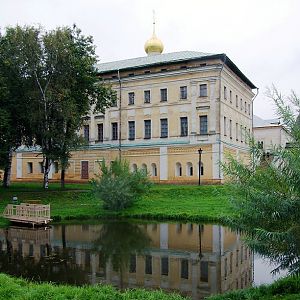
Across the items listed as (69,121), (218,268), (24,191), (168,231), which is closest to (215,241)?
(168,231)

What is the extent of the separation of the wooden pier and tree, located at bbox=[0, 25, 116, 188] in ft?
25.7

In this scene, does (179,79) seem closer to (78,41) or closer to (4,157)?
(78,41)

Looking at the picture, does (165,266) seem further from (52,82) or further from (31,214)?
(52,82)

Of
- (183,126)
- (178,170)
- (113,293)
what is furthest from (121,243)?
(183,126)

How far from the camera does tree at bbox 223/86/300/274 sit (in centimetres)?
765

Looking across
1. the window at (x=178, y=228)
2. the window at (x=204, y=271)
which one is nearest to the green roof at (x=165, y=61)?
the window at (x=178, y=228)

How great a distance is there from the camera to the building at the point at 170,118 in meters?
41.6

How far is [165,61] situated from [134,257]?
31.1 metres

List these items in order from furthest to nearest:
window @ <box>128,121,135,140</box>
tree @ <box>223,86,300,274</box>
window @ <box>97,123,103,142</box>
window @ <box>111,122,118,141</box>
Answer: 1. window @ <box>97,123,103,142</box>
2. window @ <box>111,122,118,141</box>
3. window @ <box>128,121,135,140</box>
4. tree @ <box>223,86,300,274</box>

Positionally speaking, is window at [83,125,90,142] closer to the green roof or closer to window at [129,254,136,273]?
the green roof

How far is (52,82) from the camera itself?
32500 mm

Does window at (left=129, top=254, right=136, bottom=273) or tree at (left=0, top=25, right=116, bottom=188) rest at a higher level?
tree at (left=0, top=25, right=116, bottom=188)

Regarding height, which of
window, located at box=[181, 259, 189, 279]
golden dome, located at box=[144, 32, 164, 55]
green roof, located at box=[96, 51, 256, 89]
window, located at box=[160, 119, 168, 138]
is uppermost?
golden dome, located at box=[144, 32, 164, 55]

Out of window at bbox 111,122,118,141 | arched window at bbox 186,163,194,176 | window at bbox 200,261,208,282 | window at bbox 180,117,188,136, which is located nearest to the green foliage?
arched window at bbox 186,163,194,176
